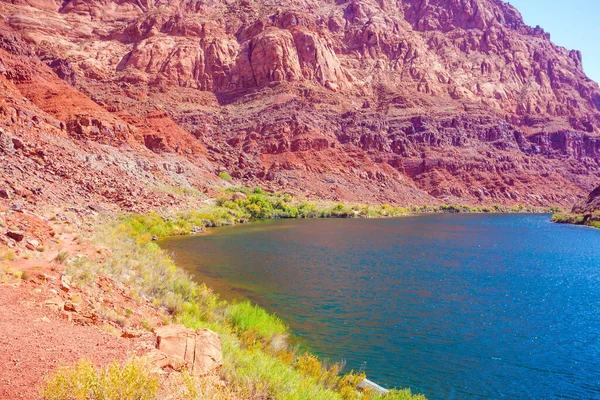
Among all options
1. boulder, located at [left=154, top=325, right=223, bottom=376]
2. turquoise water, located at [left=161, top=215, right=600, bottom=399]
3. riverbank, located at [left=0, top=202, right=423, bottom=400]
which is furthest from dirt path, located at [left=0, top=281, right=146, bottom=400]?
turquoise water, located at [left=161, top=215, right=600, bottom=399]

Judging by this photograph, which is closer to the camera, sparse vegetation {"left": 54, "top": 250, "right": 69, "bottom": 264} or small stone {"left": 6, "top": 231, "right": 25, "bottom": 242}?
sparse vegetation {"left": 54, "top": 250, "right": 69, "bottom": 264}

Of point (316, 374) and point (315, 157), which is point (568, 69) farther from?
point (316, 374)

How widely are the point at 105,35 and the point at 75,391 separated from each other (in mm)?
108026

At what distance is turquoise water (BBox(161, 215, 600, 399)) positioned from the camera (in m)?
10.3

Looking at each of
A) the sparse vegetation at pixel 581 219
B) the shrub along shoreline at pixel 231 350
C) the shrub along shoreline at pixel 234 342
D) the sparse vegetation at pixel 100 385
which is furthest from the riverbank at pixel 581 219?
the sparse vegetation at pixel 100 385

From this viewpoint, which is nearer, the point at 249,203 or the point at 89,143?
the point at 89,143

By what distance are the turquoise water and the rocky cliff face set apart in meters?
32.9

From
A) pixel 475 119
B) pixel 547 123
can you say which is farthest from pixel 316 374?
pixel 547 123

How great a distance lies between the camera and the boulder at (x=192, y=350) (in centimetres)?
602

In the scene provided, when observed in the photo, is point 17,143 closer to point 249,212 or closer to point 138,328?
point 138,328

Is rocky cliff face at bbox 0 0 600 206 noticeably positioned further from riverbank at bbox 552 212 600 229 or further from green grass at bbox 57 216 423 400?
green grass at bbox 57 216 423 400

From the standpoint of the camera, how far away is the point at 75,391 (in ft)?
13.6

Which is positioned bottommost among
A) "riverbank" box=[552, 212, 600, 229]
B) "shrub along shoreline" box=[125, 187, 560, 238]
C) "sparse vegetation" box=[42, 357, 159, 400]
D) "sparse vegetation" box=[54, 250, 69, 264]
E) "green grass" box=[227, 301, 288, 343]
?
"shrub along shoreline" box=[125, 187, 560, 238]

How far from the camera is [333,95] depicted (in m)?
92.9
